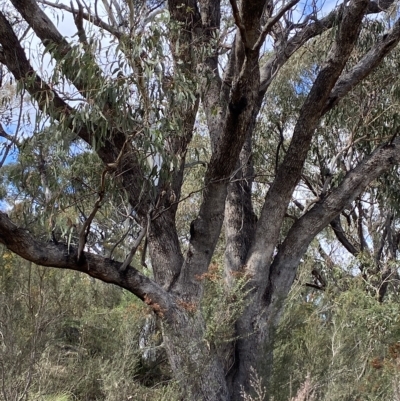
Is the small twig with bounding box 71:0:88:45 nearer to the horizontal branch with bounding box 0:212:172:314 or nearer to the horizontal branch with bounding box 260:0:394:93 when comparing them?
the horizontal branch with bounding box 0:212:172:314

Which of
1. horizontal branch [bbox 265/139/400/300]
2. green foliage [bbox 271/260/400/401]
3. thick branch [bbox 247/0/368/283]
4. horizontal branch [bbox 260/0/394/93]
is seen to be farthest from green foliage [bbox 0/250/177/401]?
horizontal branch [bbox 260/0/394/93]

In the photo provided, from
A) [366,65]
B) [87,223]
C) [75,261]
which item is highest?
[366,65]

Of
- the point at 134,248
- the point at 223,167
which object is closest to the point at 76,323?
the point at 134,248

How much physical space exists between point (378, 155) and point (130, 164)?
7.75 feet

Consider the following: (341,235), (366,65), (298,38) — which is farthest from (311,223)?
(341,235)

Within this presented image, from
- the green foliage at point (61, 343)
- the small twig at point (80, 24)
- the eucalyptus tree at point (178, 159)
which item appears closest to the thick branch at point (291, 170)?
the eucalyptus tree at point (178, 159)

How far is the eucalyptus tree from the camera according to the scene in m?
4.71

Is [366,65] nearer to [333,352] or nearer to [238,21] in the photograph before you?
[238,21]

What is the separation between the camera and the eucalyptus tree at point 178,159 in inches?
186

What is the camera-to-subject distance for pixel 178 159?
210 inches

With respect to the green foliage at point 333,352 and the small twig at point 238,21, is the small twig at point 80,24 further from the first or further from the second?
the green foliage at point 333,352

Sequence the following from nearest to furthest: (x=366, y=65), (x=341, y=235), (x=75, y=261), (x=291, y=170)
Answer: (x=75, y=261), (x=291, y=170), (x=366, y=65), (x=341, y=235)

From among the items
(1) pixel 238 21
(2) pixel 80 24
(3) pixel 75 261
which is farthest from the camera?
(2) pixel 80 24

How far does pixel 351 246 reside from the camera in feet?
36.4
